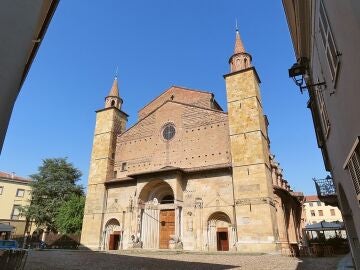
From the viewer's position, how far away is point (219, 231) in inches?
752

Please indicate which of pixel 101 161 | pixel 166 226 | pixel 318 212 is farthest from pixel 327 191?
pixel 318 212

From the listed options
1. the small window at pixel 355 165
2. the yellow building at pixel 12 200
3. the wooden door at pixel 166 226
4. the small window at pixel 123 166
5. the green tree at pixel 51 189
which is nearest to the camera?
the small window at pixel 355 165

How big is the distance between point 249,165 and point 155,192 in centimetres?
822

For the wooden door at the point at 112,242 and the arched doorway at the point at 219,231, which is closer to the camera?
the arched doorway at the point at 219,231

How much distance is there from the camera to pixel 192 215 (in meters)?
19.8

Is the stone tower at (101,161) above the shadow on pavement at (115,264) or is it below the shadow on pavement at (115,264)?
above

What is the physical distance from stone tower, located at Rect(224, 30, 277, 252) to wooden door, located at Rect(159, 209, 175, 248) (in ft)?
17.7

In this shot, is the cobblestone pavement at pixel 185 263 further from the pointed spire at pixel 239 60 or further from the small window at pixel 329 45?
the pointed spire at pixel 239 60

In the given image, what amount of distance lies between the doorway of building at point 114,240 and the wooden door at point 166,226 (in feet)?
13.3

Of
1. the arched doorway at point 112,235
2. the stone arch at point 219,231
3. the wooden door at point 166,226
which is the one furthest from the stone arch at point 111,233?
the stone arch at point 219,231

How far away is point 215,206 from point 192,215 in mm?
1873

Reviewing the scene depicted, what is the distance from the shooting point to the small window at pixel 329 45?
4.97m

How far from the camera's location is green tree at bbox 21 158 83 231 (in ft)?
107

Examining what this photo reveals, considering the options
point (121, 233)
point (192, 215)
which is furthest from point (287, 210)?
point (121, 233)
